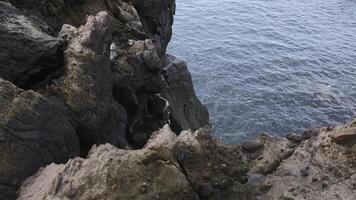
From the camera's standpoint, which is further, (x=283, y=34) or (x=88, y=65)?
(x=283, y=34)

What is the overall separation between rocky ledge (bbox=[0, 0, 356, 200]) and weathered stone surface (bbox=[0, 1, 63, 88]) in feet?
0.11

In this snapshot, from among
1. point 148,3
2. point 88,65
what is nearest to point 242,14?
point 148,3

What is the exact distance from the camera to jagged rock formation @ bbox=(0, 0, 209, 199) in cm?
1298

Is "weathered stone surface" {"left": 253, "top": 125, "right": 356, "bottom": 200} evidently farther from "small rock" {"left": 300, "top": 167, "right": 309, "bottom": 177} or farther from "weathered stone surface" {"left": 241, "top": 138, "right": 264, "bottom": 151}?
"weathered stone surface" {"left": 241, "top": 138, "right": 264, "bottom": 151}

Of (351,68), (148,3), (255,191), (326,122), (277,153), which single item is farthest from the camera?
(351,68)

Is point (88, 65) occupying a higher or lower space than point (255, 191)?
higher

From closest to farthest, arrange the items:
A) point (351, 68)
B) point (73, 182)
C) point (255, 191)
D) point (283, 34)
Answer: point (73, 182) < point (255, 191) < point (351, 68) < point (283, 34)

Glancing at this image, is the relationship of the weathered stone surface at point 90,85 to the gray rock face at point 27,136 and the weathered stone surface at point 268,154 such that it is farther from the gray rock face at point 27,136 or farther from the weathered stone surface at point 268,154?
the weathered stone surface at point 268,154

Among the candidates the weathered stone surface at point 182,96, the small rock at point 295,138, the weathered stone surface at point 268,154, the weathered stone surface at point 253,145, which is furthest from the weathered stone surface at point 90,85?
the weathered stone surface at point 182,96

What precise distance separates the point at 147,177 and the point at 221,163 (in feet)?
9.06

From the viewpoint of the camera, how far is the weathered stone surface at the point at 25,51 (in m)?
14.9

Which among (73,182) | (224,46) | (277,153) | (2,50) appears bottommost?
(224,46)

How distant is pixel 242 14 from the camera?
6469cm

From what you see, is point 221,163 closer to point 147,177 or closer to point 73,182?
point 147,177
